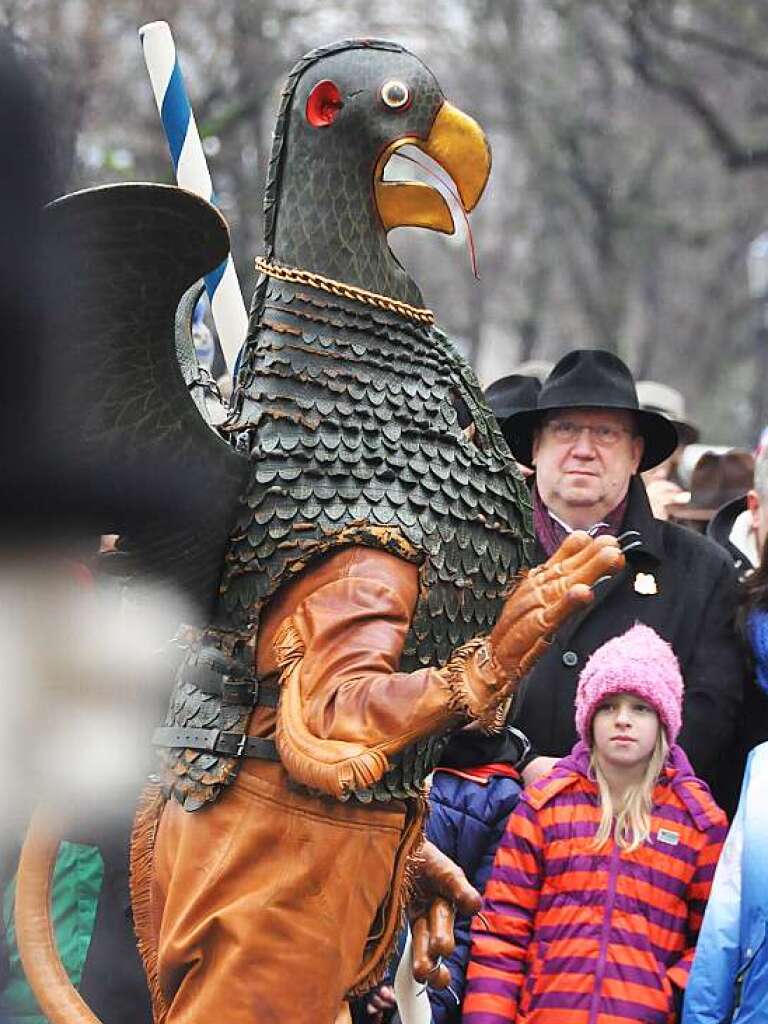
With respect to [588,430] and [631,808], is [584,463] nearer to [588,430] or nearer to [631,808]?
[588,430]

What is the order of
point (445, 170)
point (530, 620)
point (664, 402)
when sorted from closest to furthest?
point (530, 620)
point (445, 170)
point (664, 402)

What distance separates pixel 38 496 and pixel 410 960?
1.32m

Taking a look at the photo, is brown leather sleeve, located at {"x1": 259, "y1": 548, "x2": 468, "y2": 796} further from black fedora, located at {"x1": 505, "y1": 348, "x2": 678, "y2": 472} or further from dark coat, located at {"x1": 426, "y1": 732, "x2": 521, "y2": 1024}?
black fedora, located at {"x1": 505, "y1": 348, "x2": 678, "y2": 472}

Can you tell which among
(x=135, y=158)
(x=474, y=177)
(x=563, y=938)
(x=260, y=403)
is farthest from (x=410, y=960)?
(x=135, y=158)

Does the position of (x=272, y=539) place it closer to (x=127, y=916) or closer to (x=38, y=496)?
(x=38, y=496)

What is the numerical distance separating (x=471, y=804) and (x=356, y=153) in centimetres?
195

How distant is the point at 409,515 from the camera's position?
3.25 meters

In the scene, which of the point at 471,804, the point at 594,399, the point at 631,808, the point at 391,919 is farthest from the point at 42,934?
the point at 594,399

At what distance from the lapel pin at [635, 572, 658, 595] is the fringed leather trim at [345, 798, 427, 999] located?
1767 mm

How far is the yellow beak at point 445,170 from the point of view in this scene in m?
3.44

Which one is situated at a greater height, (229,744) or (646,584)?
(646,584)

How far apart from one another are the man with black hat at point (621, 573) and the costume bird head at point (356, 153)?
5.22 feet

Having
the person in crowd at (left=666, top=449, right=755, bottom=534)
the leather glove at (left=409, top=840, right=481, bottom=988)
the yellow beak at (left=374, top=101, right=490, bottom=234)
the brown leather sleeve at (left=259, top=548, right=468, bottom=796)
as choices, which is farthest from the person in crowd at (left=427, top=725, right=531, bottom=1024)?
the person in crowd at (left=666, top=449, right=755, bottom=534)

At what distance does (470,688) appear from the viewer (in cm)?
289
